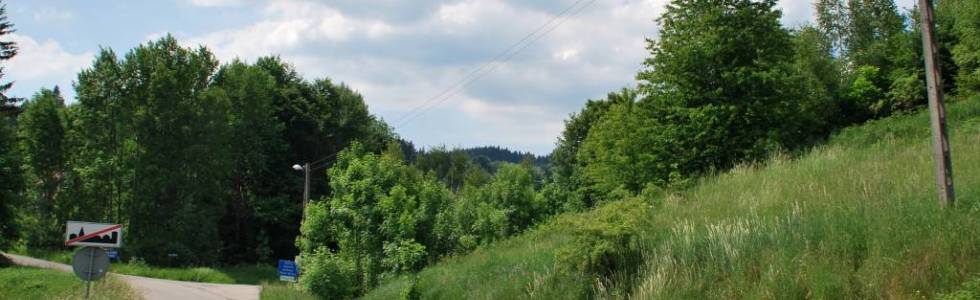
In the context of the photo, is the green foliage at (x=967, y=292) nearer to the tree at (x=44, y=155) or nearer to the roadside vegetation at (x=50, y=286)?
the roadside vegetation at (x=50, y=286)

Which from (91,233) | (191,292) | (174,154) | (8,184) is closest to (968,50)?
(91,233)

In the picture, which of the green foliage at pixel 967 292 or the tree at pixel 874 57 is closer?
the green foliage at pixel 967 292

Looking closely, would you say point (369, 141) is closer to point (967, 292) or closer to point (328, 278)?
point (328, 278)

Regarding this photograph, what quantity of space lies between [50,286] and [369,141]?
29.2 meters

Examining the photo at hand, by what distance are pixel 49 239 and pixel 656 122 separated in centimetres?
4202

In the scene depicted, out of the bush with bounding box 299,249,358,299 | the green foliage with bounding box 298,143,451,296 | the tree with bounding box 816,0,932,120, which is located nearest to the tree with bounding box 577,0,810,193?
the tree with bounding box 816,0,932,120

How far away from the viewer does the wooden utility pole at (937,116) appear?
363 inches

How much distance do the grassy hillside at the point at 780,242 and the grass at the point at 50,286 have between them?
571 inches

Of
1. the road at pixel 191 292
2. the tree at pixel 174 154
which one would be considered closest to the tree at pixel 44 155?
the tree at pixel 174 154

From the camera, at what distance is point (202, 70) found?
170ft

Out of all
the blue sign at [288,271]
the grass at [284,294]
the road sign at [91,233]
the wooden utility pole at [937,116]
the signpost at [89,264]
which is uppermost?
the wooden utility pole at [937,116]

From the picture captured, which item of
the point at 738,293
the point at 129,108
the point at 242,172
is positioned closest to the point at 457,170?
the point at 242,172

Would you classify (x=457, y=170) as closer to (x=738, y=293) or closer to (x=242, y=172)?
(x=242, y=172)

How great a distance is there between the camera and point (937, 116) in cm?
939
